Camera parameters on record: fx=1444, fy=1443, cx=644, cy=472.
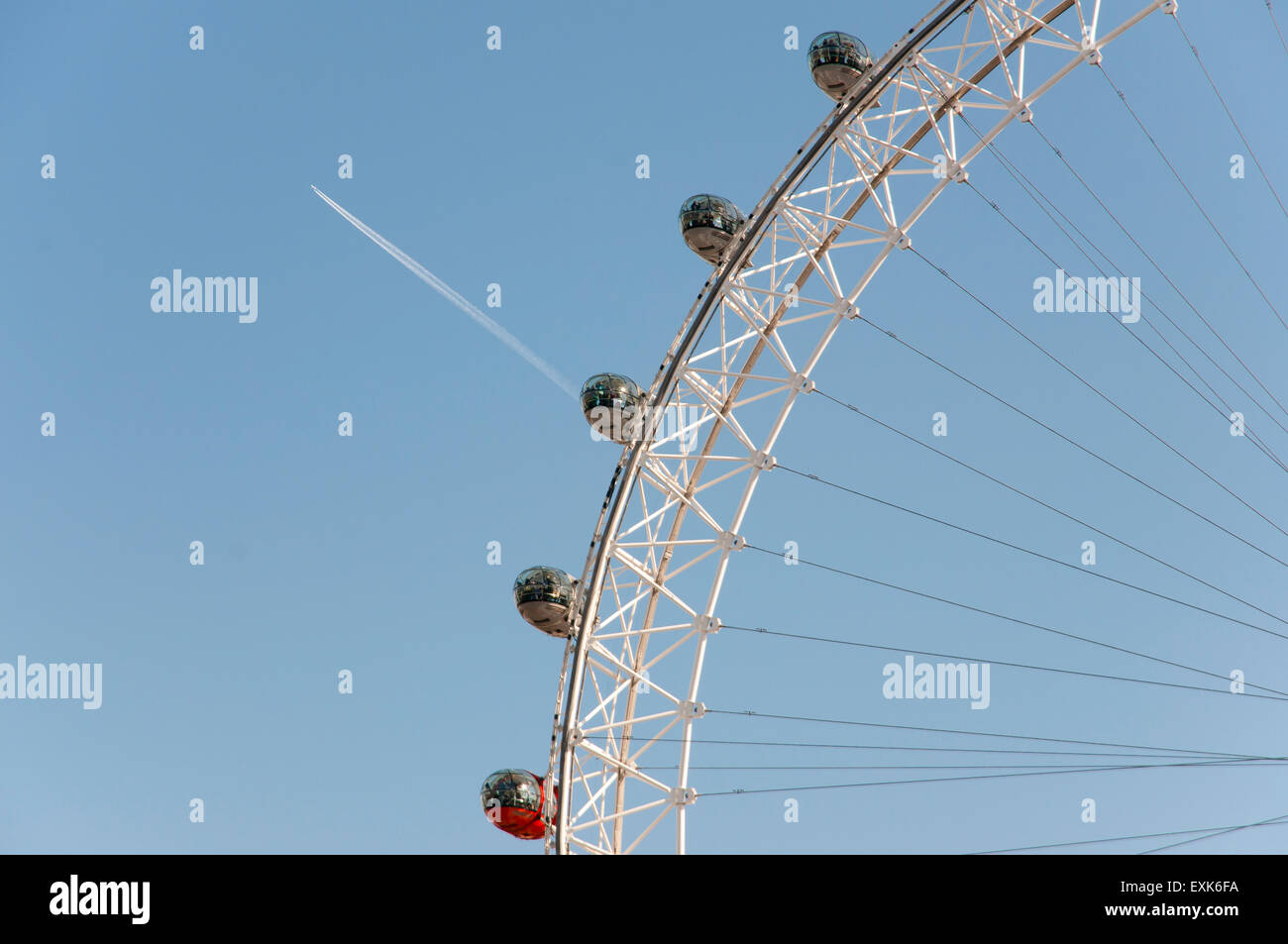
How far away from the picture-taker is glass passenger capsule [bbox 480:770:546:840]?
25.3 meters

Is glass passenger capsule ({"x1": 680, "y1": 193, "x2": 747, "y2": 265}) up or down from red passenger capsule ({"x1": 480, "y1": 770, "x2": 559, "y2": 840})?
up

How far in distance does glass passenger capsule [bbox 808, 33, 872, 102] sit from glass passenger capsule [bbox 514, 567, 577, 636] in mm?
10351

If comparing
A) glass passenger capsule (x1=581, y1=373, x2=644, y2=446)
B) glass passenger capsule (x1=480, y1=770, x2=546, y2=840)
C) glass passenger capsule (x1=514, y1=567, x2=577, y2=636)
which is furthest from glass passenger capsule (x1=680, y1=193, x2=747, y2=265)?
glass passenger capsule (x1=480, y1=770, x2=546, y2=840)

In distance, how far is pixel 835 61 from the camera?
87.7 ft

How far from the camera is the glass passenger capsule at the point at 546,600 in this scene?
26.3m

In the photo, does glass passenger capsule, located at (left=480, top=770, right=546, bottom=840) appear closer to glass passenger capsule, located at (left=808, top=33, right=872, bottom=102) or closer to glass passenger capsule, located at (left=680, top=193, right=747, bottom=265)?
glass passenger capsule, located at (left=680, top=193, right=747, bottom=265)

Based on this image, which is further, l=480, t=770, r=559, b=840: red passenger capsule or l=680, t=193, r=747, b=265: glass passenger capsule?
l=680, t=193, r=747, b=265: glass passenger capsule

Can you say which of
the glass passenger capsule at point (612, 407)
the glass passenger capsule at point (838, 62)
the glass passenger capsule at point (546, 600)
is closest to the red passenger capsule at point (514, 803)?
the glass passenger capsule at point (546, 600)

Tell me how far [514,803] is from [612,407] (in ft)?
24.0

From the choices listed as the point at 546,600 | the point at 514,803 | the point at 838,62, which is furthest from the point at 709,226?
the point at 514,803
